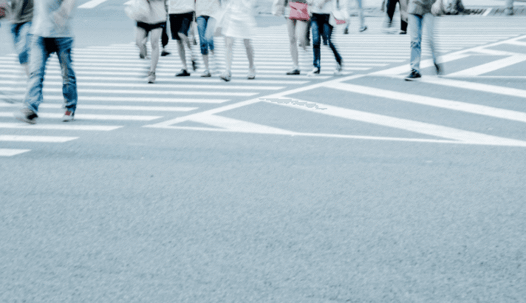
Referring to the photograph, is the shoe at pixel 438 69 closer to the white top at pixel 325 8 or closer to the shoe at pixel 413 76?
the shoe at pixel 413 76

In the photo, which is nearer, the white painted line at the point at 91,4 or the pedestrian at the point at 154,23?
the pedestrian at the point at 154,23

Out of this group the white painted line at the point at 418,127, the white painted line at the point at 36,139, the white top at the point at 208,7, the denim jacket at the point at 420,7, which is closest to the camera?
the white painted line at the point at 418,127

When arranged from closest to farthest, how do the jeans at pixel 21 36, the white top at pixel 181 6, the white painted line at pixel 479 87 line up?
the jeans at pixel 21 36, the white painted line at pixel 479 87, the white top at pixel 181 6

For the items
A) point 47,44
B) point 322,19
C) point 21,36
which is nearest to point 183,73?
point 322,19

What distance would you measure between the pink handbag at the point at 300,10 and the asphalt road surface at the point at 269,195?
1.10 meters

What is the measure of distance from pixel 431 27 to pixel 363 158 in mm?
4839

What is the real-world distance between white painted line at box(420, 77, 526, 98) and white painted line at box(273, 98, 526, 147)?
2343 mm

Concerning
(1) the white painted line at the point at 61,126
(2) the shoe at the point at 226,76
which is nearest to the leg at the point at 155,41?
(2) the shoe at the point at 226,76

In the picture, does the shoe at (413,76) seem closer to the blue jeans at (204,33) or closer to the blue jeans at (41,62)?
the blue jeans at (204,33)

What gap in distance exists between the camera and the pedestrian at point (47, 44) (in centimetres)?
713

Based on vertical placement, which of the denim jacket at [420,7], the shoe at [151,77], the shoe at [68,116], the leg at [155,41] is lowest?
the shoe at [68,116]

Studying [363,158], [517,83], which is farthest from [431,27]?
[363,158]

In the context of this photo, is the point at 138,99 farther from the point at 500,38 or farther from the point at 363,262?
the point at 500,38

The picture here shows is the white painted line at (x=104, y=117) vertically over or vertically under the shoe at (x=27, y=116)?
under
